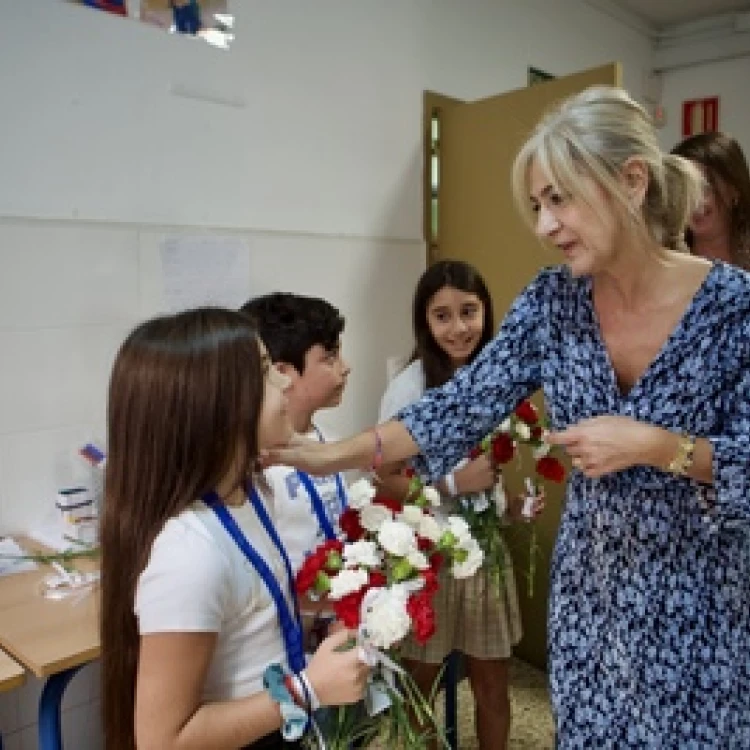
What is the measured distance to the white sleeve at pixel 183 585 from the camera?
95 centimetres

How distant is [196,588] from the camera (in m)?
0.98

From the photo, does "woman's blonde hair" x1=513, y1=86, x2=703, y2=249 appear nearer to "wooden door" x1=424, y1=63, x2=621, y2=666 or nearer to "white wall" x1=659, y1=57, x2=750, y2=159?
"wooden door" x1=424, y1=63, x2=621, y2=666

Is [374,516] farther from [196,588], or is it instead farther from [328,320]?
[328,320]

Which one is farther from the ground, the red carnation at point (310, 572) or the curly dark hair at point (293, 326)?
the curly dark hair at point (293, 326)

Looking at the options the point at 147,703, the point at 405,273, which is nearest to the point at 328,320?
the point at 147,703

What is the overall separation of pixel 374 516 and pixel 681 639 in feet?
1.76

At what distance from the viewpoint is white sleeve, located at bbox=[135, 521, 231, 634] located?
0.95m

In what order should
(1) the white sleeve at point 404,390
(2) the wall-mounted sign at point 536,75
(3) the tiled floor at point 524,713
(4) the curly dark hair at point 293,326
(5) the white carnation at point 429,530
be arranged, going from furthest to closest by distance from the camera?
(2) the wall-mounted sign at point 536,75
(3) the tiled floor at point 524,713
(1) the white sleeve at point 404,390
(4) the curly dark hair at point 293,326
(5) the white carnation at point 429,530

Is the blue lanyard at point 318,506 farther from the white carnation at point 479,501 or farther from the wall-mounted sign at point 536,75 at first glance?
the wall-mounted sign at point 536,75

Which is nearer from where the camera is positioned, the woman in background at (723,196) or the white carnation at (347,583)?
the white carnation at (347,583)

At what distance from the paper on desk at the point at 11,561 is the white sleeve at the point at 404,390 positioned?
1.08 metres

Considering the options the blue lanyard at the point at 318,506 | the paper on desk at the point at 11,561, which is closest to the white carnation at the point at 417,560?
the blue lanyard at the point at 318,506

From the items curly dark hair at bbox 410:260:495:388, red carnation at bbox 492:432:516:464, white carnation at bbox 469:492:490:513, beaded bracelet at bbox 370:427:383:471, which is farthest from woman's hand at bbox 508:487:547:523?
beaded bracelet at bbox 370:427:383:471

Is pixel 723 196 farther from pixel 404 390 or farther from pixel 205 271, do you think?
pixel 205 271
